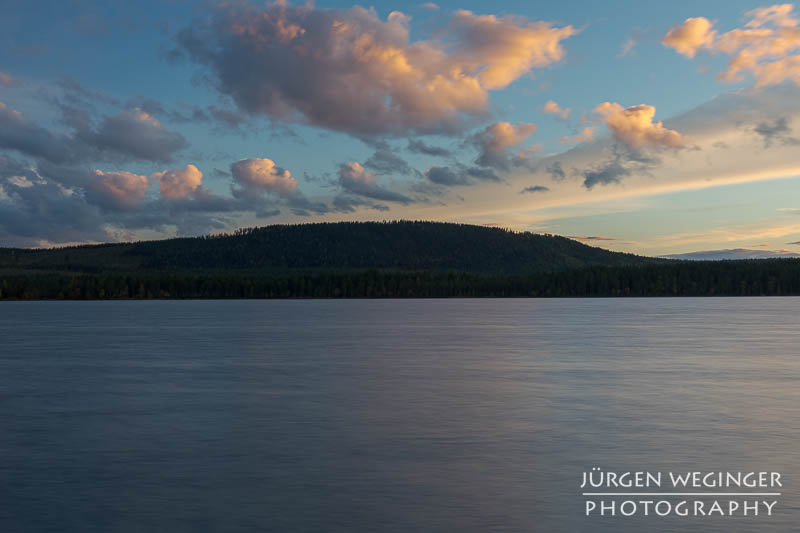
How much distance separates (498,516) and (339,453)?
6.75 meters

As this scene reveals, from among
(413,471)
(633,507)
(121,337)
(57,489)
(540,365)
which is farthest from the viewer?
(121,337)

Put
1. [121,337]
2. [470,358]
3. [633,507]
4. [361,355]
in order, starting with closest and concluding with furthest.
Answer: [633,507], [470,358], [361,355], [121,337]

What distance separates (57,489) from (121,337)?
61585 mm

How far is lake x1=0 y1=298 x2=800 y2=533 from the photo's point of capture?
15.0m

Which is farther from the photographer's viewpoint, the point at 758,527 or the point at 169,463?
the point at 169,463

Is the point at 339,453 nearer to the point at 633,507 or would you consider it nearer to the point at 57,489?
the point at 57,489

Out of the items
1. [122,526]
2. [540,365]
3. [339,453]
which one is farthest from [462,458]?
[540,365]

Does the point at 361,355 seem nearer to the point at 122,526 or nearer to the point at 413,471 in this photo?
the point at 413,471

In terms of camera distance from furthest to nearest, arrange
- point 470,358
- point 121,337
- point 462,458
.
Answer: point 121,337 → point 470,358 → point 462,458

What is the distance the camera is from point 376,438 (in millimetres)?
22656

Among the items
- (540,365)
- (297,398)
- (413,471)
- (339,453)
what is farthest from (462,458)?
(540,365)

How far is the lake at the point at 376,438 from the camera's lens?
15.0m

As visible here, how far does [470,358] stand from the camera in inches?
1939

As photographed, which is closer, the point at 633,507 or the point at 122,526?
the point at 122,526
